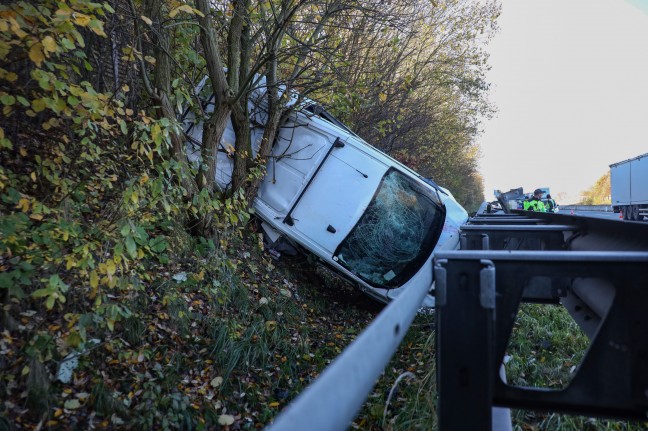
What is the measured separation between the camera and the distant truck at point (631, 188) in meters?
24.2

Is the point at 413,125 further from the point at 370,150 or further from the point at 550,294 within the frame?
the point at 550,294

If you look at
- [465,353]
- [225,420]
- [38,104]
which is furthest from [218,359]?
[465,353]

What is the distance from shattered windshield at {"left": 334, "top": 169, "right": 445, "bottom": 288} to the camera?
→ 654cm

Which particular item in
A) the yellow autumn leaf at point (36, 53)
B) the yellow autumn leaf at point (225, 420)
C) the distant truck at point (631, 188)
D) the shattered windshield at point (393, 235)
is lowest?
the yellow autumn leaf at point (225, 420)

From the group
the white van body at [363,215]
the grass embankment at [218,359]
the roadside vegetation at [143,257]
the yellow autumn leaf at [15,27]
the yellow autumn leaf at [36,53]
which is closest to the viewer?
the yellow autumn leaf at [15,27]

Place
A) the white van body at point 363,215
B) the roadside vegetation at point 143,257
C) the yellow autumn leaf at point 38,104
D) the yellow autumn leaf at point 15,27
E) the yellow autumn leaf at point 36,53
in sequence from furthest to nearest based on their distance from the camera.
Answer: the white van body at point 363,215, the roadside vegetation at point 143,257, the yellow autumn leaf at point 38,104, the yellow autumn leaf at point 36,53, the yellow autumn leaf at point 15,27

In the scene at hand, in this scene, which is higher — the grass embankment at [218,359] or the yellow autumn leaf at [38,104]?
the yellow autumn leaf at [38,104]

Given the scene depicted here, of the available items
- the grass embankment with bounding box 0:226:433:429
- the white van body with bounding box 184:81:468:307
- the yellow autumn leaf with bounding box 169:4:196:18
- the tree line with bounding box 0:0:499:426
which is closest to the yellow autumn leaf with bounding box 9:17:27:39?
the tree line with bounding box 0:0:499:426

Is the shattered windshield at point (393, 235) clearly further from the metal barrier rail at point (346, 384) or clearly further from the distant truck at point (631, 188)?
the distant truck at point (631, 188)

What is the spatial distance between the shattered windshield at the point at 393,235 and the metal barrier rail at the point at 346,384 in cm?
518

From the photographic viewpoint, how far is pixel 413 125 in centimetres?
1627

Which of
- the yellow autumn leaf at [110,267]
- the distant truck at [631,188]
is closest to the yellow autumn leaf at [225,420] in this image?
the yellow autumn leaf at [110,267]

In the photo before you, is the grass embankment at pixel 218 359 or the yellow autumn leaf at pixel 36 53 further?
the grass embankment at pixel 218 359

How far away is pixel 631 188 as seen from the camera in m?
25.7
